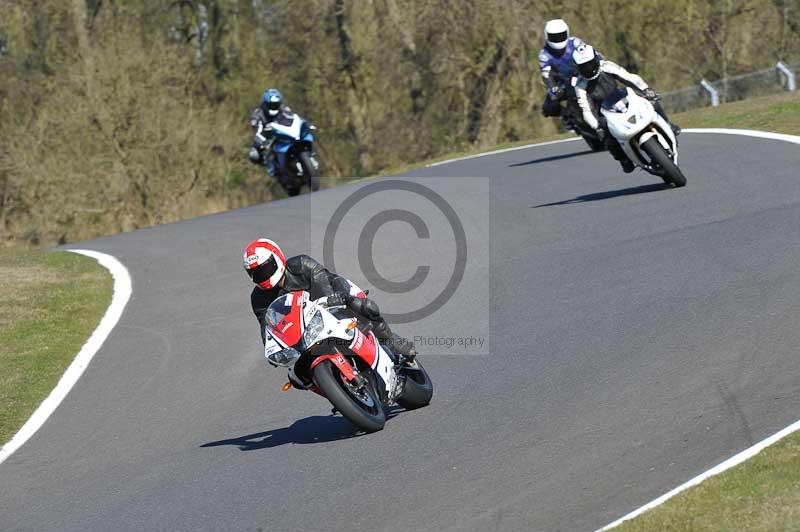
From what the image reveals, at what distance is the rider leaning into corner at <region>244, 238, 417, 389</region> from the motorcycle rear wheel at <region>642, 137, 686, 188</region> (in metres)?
5.95

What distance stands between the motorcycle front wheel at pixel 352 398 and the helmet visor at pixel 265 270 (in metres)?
0.72

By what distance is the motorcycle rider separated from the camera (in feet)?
73.2

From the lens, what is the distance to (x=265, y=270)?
8.04 metres

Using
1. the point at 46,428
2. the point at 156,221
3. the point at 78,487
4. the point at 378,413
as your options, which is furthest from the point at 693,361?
the point at 156,221

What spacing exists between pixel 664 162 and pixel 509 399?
20.5 feet

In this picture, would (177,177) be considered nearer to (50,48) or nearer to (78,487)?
(50,48)

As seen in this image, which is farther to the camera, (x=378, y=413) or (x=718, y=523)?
(x=378, y=413)

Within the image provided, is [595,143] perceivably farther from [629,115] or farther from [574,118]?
[629,115]

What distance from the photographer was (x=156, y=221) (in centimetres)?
3155

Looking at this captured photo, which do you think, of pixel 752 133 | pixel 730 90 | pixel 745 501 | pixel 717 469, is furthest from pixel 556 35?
pixel 745 501

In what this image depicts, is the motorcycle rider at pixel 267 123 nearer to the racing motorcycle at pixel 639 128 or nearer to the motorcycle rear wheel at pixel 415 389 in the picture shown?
the racing motorcycle at pixel 639 128

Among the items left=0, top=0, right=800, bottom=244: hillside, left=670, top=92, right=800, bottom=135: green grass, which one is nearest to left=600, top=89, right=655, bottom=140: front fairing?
left=670, top=92, right=800, bottom=135: green grass

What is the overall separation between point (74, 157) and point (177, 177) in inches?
→ 102

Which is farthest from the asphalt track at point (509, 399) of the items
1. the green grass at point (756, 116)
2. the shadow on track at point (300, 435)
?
the green grass at point (756, 116)
